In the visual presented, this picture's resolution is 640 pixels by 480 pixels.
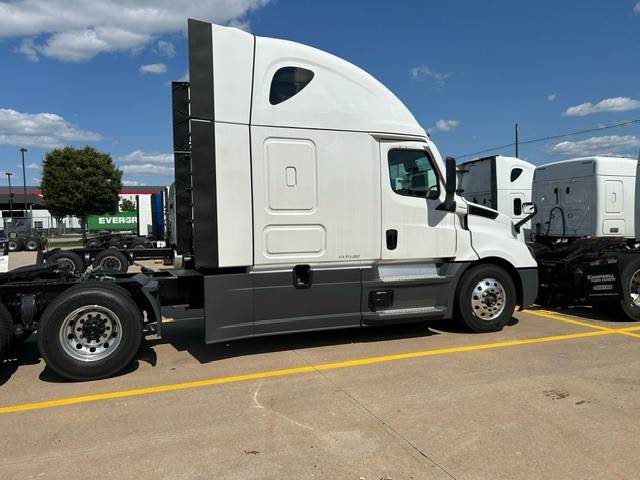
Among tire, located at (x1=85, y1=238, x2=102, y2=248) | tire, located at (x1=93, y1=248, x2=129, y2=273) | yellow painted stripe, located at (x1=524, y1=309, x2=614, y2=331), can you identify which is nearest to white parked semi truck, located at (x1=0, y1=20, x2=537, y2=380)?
yellow painted stripe, located at (x1=524, y1=309, x2=614, y2=331)

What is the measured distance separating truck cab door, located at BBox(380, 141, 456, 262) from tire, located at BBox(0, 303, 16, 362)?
419 centimetres

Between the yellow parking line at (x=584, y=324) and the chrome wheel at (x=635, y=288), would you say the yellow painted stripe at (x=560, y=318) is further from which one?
the chrome wheel at (x=635, y=288)

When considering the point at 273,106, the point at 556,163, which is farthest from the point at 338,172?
the point at 556,163

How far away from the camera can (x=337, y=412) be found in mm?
4227

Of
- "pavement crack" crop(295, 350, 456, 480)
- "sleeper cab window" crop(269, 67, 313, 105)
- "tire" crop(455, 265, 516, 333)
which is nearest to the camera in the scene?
"pavement crack" crop(295, 350, 456, 480)

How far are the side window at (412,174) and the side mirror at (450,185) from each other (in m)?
0.15

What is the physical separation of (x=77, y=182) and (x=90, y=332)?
3394 cm

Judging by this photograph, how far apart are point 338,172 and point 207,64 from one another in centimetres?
190

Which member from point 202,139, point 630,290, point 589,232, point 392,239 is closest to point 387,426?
point 392,239

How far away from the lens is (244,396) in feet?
15.2

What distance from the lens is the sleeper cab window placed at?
5.62m

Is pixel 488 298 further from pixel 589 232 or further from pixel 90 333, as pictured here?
pixel 589 232

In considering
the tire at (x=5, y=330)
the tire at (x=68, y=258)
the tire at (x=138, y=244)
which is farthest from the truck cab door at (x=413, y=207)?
the tire at (x=138, y=244)

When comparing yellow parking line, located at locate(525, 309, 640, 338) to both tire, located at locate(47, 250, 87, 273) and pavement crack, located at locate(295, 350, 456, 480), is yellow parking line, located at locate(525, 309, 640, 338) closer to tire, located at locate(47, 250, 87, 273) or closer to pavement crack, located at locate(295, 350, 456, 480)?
pavement crack, located at locate(295, 350, 456, 480)
